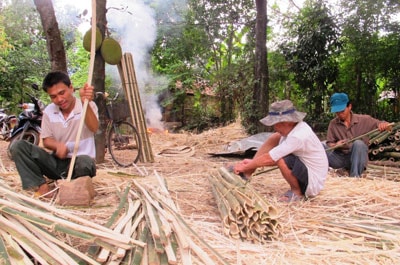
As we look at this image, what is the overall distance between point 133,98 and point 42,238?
3.84m

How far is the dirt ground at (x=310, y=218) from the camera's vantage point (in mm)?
1967

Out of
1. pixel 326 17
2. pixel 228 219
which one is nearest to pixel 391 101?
pixel 326 17

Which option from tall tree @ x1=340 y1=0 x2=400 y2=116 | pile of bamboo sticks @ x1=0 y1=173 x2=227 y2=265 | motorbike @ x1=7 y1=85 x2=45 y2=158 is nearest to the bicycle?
motorbike @ x1=7 y1=85 x2=45 y2=158

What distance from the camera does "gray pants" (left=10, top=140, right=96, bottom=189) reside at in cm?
289

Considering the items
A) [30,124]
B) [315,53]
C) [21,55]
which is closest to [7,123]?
[30,124]

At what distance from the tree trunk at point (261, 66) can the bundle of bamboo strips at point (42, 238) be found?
264 inches

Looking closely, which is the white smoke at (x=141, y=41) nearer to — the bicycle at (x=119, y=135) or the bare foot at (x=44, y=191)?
the bicycle at (x=119, y=135)

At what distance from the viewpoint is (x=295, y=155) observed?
300 centimetres

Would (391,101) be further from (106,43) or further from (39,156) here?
(39,156)

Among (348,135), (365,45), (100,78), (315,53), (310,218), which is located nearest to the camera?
(310,218)

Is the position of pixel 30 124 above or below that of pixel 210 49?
below

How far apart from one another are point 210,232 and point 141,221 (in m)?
0.45

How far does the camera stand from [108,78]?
12742 millimetres

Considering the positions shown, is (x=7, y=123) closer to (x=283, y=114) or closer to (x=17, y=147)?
(x=17, y=147)
